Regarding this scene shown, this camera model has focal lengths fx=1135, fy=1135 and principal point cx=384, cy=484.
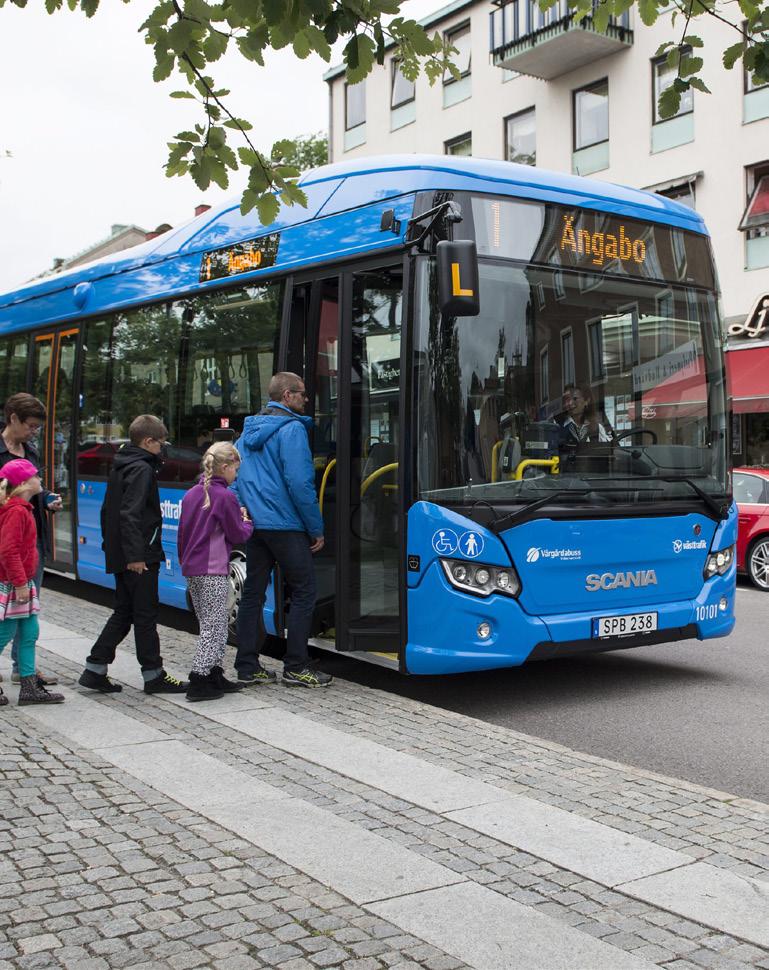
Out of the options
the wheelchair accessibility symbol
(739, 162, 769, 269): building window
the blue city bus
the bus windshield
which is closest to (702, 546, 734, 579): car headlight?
the blue city bus

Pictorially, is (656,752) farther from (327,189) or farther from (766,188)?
(766,188)

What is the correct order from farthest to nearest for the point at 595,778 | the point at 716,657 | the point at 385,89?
the point at 385,89 < the point at 716,657 < the point at 595,778

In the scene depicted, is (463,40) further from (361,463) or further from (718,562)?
(361,463)

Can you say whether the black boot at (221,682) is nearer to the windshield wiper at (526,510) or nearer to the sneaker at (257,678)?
the sneaker at (257,678)

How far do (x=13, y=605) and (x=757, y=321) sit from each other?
Answer: 59.2ft

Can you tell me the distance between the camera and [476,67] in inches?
1176

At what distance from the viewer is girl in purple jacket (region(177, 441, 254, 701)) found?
6.71 meters

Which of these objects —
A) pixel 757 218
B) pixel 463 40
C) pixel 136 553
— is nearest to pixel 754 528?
pixel 136 553

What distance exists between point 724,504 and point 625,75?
2077 centimetres

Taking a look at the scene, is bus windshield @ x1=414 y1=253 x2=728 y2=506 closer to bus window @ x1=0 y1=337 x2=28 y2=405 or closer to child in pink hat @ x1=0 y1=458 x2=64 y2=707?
child in pink hat @ x1=0 y1=458 x2=64 y2=707

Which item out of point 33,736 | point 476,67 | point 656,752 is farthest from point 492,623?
point 476,67

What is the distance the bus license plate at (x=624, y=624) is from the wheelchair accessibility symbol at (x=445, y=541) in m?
1.06

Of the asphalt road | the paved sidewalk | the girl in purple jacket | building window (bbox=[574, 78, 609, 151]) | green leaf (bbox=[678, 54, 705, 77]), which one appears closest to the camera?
the paved sidewalk

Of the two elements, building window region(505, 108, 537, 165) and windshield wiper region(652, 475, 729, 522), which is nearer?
windshield wiper region(652, 475, 729, 522)
